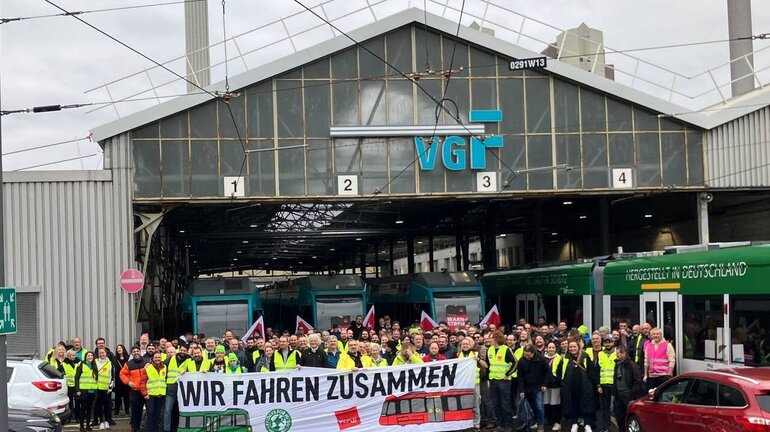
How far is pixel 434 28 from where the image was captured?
28469 millimetres

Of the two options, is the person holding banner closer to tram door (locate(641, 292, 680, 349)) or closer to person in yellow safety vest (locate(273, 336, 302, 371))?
person in yellow safety vest (locate(273, 336, 302, 371))

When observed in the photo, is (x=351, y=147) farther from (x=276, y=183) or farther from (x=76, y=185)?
(x=76, y=185)

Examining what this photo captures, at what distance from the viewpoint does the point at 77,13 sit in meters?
20.3

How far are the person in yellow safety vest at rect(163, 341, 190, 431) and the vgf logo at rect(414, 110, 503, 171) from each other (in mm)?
11670

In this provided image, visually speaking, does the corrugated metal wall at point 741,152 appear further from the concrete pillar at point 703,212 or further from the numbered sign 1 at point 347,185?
the numbered sign 1 at point 347,185

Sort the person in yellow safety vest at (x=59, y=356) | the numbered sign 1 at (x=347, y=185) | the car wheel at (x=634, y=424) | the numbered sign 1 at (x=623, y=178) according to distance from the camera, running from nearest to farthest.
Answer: the car wheel at (x=634, y=424) < the person in yellow safety vest at (x=59, y=356) < the numbered sign 1 at (x=347, y=185) < the numbered sign 1 at (x=623, y=178)

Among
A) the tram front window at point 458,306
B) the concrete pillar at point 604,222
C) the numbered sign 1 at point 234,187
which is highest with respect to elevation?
the numbered sign 1 at point 234,187

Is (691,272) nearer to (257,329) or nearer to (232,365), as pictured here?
(232,365)

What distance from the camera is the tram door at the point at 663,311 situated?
64.3ft

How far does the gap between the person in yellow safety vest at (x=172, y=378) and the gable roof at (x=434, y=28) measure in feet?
33.5

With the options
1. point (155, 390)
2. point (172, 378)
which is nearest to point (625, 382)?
point (172, 378)

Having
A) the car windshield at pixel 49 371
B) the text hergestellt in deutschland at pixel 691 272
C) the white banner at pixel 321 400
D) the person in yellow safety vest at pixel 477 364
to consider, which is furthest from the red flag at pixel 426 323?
the car windshield at pixel 49 371

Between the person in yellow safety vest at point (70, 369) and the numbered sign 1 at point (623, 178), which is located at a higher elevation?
the numbered sign 1 at point (623, 178)

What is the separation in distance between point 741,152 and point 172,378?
18378 millimetres
